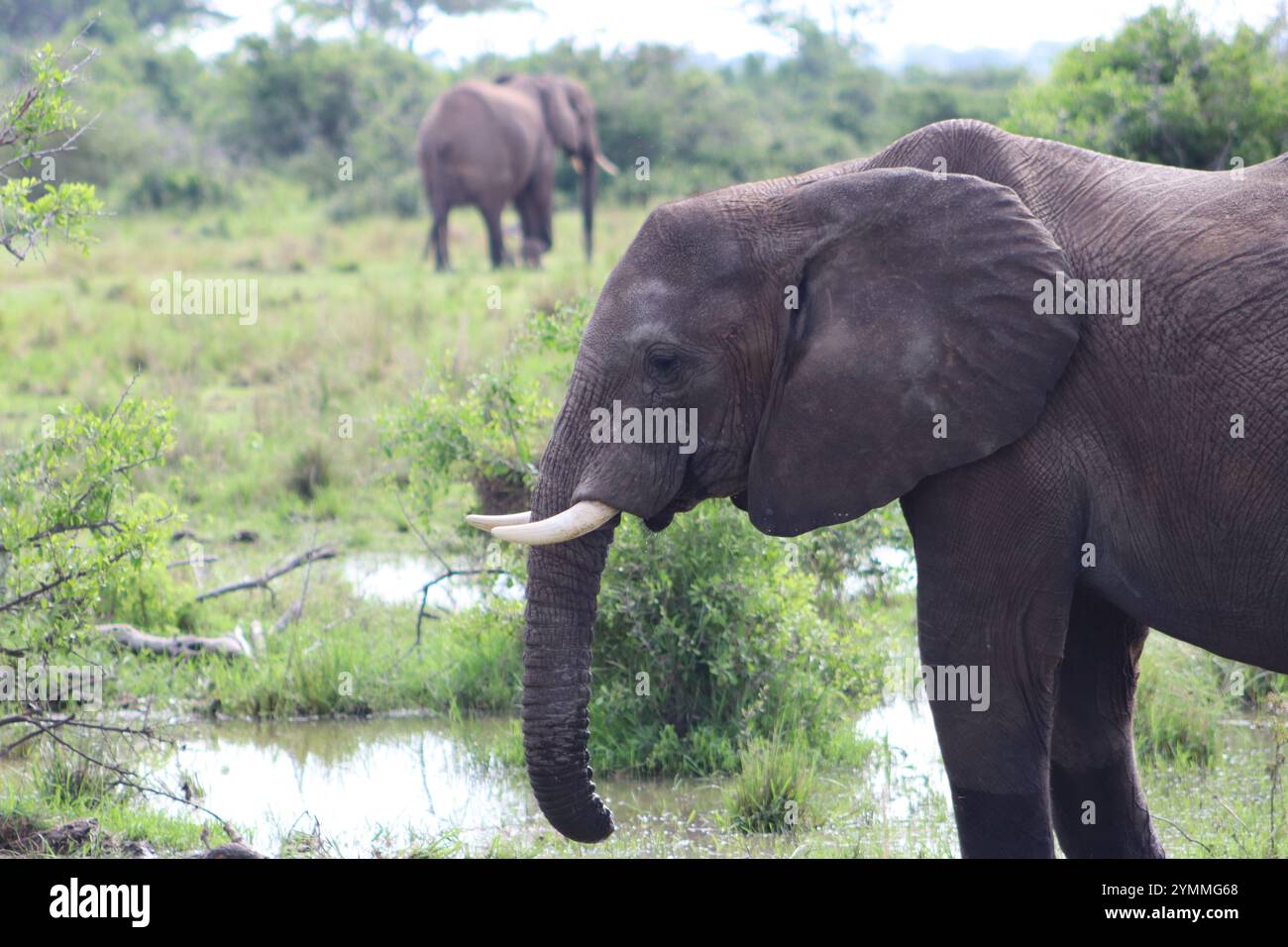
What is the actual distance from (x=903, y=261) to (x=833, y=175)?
0.36m

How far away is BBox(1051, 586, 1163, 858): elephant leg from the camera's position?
15.0ft

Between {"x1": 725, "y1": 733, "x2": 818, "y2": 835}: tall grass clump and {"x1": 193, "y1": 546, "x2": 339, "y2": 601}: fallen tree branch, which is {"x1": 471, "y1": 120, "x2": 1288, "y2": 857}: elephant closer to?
{"x1": 725, "y1": 733, "x2": 818, "y2": 835}: tall grass clump

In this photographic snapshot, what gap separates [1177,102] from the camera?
9.88m

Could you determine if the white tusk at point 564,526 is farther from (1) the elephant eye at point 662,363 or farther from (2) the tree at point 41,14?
(2) the tree at point 41,14

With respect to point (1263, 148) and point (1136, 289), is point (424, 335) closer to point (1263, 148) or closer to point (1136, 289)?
point (1263, 148)

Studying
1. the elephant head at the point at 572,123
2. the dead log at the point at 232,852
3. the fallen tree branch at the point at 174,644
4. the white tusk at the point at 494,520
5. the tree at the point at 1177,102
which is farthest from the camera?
the elephant head at the point at 572,123

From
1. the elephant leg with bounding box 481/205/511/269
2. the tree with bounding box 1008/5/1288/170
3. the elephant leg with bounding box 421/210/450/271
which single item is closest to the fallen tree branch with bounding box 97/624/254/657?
the tree with bounding box 1008/5/1288/170

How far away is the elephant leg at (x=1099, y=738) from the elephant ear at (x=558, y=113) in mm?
18884

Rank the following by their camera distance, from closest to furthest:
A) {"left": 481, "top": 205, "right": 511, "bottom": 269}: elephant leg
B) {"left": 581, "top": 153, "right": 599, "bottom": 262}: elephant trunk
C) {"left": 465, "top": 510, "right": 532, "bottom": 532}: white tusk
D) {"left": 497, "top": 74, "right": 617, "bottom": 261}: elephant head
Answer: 1. {"left": 465, "top": 510, "right": 532, "bottom": 532}: white tusk
2. {"left": 481, "top": 205, "right": 511, "bottom": 269}: elephant leg
3. {"left": 581, "top": 153, "right": 599, "bottom": 262}: elephant trunk
4. {"left": 497, "top": 74, "right": 617, "bottom": 261}: elephant head

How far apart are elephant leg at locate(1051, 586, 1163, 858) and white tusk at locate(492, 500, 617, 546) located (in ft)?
4.24

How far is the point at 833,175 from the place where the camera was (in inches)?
169

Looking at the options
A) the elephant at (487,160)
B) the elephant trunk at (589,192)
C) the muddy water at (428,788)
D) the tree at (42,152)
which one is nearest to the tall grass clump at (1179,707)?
the muddy water at (428,788)

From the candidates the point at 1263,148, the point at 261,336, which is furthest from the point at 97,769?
the point at 261,336

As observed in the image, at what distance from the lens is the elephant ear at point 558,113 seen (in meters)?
22.7
